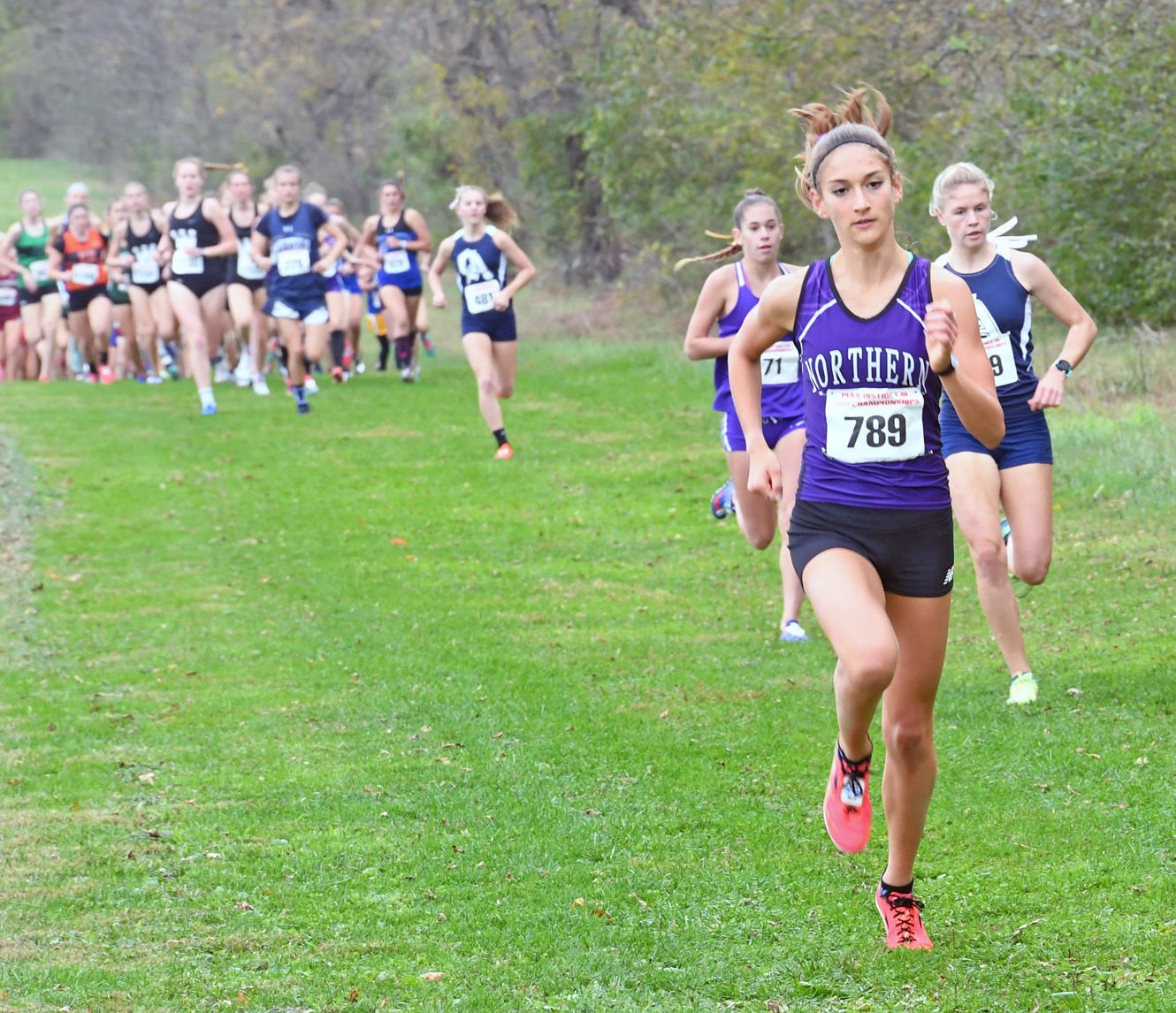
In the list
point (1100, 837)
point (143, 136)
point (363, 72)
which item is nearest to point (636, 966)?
point (1100, 837)

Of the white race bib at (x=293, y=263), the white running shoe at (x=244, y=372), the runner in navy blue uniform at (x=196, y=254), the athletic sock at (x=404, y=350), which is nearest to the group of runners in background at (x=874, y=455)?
the runner in navy blue uniform at (x=196, y=254)

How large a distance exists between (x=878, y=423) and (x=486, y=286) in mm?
10112

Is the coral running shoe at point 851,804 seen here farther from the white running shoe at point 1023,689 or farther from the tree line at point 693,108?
the white running shoe at point 1023,689

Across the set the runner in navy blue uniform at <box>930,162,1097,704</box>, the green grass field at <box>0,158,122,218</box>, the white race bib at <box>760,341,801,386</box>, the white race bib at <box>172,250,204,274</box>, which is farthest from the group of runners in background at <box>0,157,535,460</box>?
the green grass field at <box>0,158,122,218</box>

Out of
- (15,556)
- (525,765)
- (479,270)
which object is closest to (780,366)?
(525,765)

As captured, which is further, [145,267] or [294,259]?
[145,267]

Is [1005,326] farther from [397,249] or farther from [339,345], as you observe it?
[339,345]

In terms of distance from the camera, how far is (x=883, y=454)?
462cm

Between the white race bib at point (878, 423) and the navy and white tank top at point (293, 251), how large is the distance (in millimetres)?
13666

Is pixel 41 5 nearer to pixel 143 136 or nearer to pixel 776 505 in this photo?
pixel 143 136

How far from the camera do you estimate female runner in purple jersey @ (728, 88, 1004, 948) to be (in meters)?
4.55

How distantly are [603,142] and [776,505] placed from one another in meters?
17.5

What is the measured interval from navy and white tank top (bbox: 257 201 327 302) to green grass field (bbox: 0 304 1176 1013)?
4180mm

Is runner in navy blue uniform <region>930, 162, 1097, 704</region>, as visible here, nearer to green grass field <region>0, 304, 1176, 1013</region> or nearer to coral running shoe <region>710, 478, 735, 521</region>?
green grass field <region>0, 304, 1176, 1013</region>
